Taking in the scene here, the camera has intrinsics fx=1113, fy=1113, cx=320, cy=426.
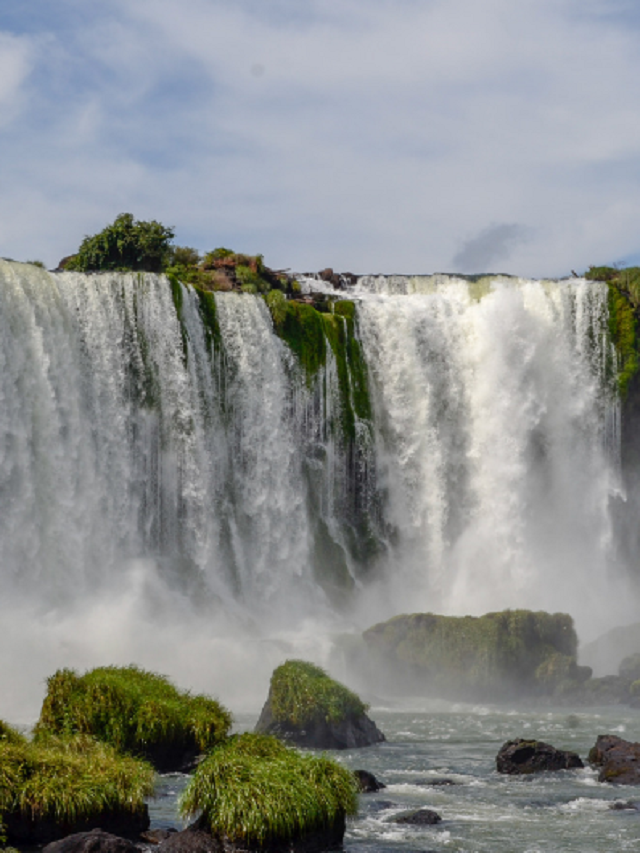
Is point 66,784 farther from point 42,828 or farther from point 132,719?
point 132,719

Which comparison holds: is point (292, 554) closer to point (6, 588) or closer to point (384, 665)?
point (384, 665)

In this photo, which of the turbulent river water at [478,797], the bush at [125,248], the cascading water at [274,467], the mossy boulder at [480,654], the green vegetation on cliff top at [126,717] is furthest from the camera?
the bush at [125,248]

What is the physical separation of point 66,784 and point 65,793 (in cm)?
22

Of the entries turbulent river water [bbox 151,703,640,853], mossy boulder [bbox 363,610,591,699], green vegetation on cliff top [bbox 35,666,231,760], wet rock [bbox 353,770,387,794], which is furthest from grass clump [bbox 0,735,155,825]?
mossy boulder [bbox 363,610,591,699]

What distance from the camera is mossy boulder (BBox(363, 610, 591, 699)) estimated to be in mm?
37500

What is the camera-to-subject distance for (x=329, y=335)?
49656 mm

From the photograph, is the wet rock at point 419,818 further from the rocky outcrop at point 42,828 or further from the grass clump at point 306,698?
the grass clump at point 306,698

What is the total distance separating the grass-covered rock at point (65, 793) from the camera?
15.9 m

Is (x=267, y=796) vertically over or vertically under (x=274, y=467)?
under

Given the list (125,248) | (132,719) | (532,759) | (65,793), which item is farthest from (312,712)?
(125,248)

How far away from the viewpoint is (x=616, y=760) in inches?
906

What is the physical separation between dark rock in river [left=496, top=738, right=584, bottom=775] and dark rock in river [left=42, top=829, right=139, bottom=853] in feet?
35.5

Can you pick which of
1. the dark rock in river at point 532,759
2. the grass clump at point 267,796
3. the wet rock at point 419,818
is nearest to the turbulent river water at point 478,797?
the wet rock at point 419,818

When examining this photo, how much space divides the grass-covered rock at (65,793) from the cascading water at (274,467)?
1459 cm
